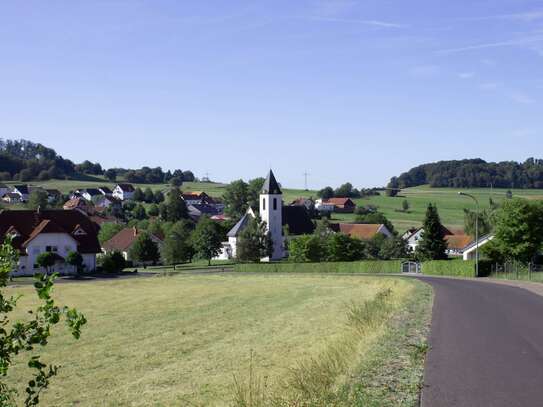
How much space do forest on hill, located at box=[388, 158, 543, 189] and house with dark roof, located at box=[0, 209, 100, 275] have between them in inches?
4220

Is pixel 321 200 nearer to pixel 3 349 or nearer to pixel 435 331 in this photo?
pixel 435 331

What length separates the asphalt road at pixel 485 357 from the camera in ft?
32.6

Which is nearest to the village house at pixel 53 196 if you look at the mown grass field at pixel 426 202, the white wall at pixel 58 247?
the mown grass field at pixel 426 202

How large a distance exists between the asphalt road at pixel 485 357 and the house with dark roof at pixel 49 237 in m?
56.8

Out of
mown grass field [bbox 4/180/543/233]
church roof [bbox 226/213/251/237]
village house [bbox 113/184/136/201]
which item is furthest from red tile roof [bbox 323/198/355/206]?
village house [bbox 113/184/136/201]

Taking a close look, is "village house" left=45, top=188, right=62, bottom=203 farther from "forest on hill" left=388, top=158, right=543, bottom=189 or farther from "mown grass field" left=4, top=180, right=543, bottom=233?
"forest on hill" left=388, top=158, right=543, bottom=189

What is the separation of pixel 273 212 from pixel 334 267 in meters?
29.9

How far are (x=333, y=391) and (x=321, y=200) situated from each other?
155949 mm

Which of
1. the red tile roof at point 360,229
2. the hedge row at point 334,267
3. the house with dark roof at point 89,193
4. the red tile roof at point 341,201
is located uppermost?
the house with dark roof at point 89,193

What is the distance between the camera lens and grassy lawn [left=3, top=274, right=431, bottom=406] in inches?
419

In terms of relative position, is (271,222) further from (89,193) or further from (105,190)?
(105,190)

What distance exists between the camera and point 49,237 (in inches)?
2921

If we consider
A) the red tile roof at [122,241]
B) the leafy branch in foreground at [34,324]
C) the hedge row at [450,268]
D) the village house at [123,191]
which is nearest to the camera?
the leafy branch in foreground at [34,324]

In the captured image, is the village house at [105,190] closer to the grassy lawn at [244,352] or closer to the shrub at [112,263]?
the shrub at [112,263]
